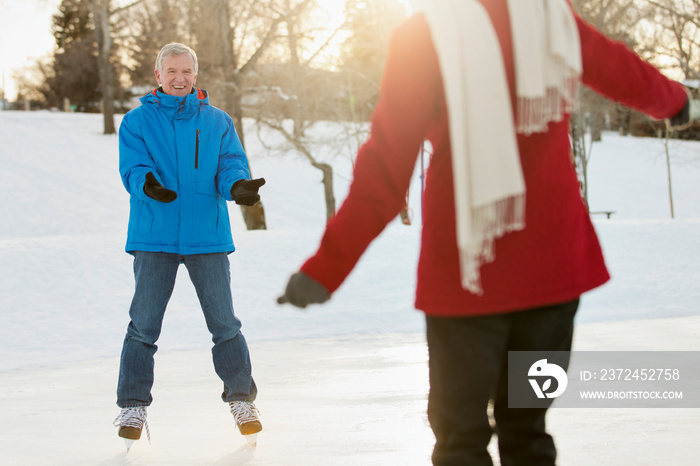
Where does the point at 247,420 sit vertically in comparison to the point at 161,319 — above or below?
below

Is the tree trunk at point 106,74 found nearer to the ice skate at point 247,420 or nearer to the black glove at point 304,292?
the ice skate at point 247,420

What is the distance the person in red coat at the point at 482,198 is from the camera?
170cm

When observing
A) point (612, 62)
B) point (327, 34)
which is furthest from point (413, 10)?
point (327, 34)

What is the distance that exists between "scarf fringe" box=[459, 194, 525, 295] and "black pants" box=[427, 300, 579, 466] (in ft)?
0.35

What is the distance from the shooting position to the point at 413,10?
177cm

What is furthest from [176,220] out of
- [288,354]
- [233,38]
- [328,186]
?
[328,186]

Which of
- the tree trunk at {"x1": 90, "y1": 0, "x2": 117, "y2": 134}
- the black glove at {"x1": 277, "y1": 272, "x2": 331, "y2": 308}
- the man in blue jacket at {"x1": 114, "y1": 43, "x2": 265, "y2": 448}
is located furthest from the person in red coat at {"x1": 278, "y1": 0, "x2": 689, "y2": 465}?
the tree trunk at {"x1": 90, "y1": 0, "x2": 117, "y2": 134}

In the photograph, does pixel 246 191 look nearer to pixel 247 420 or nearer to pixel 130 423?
pixel 247 420

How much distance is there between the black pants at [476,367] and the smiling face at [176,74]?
2.10 m

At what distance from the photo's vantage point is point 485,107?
1689 mm

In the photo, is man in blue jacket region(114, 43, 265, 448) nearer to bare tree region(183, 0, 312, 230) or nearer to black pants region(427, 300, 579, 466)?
black pants region(427, 300, 579, 466)

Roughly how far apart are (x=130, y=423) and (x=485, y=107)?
2463 mm

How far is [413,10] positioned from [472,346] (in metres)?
0.70

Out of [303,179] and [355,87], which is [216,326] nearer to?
[355,87]
